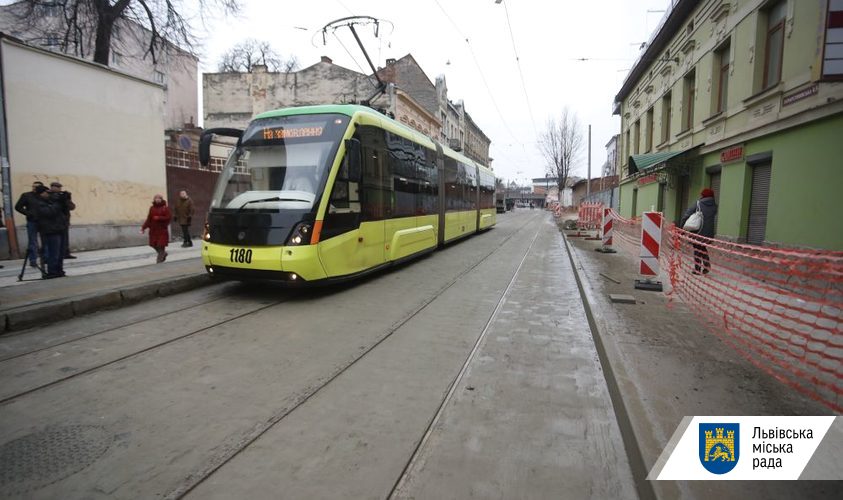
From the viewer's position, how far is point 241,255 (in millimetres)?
6375

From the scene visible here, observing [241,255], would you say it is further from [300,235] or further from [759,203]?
[759,203]

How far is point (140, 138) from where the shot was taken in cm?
1333

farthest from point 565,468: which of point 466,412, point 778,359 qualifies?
point 778,359

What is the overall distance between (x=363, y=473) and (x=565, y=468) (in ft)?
3.87

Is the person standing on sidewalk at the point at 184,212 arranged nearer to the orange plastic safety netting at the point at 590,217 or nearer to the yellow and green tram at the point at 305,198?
the yellow and green tram at the point at 305,198

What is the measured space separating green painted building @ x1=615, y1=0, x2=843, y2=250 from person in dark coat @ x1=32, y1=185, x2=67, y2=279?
1226cm

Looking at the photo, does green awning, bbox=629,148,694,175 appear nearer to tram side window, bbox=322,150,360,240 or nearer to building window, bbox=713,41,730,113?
building window, bbox=713,41,730,113

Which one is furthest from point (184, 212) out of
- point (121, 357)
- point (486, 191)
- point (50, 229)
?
point (486, 191)

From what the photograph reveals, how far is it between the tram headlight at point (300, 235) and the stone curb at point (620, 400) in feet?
13.3

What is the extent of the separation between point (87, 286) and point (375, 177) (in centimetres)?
495

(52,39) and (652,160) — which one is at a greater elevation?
(52,39)

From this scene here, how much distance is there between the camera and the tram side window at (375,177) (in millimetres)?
7664

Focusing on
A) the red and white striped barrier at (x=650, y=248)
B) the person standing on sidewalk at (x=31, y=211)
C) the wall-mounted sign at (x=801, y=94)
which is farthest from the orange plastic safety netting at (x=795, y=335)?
the person standing on sidewalk at (x=31, y=211)

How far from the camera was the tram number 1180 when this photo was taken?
6.33 m
